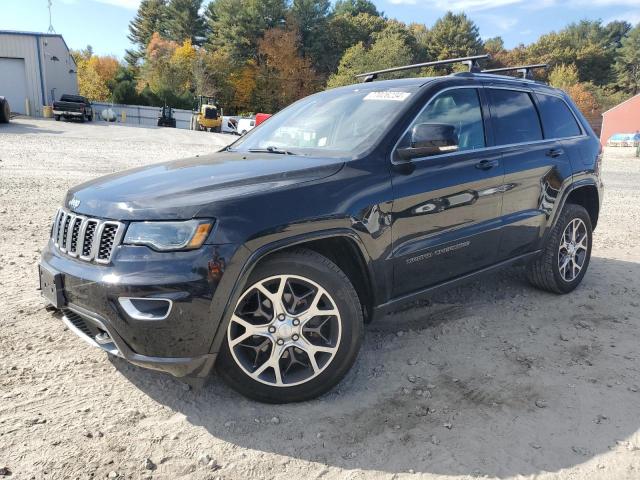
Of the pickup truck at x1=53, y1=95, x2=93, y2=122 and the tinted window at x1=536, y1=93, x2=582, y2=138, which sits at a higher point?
the tinted window at x1=536, y1=93, x2=582, y2=138

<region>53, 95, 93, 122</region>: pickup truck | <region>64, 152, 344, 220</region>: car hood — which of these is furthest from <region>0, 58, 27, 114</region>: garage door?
<region>64, 152, 344, 220</region>: car hood

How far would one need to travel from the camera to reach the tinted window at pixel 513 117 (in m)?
3.99

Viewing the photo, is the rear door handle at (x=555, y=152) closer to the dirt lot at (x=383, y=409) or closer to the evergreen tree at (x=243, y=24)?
the dirt lot at (x=383, y=409)

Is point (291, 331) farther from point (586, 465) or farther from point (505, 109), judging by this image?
point (505, 109)

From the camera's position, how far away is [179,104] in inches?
2024

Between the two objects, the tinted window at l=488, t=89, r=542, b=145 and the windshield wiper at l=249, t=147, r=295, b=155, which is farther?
the tinted window at l=488, t=89, r=542, b=145

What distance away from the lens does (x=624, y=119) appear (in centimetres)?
5238

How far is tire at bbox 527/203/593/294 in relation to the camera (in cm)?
449

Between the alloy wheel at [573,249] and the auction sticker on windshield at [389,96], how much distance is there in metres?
2.13

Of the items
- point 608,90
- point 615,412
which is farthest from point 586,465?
point 608,90

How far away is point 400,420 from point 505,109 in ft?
8.67

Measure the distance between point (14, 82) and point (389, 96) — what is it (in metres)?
39.6

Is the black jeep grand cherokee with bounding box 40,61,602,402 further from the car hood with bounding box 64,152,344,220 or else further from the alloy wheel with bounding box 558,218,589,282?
the alloy wheel with bounding box 558,218,589,282

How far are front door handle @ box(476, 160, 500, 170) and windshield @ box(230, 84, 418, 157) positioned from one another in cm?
70
